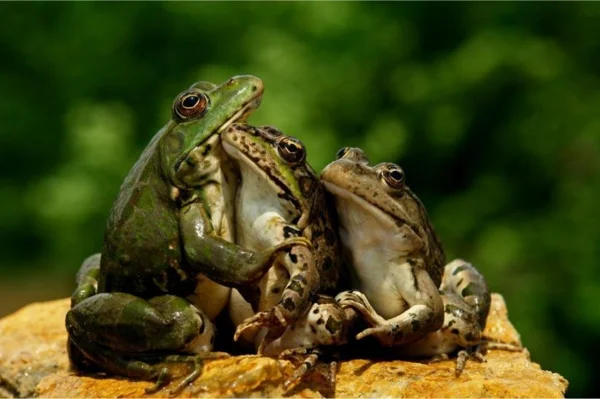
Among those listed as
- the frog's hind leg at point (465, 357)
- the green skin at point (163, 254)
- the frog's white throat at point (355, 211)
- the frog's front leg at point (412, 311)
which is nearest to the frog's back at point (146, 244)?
the green skin at point (163, 254)

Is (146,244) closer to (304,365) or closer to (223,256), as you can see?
(223,256)

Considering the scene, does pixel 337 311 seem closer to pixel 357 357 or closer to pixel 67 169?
pixel 357 357

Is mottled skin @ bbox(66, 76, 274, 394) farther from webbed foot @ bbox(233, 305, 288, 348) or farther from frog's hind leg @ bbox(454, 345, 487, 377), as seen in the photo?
frog's hind leg @ bbox(454, 345, 487, 377)

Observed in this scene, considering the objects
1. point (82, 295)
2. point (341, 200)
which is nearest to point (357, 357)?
point (341, 200)

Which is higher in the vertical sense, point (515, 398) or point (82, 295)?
point (82, 295)

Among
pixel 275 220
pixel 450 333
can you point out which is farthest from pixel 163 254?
pixel 450 333

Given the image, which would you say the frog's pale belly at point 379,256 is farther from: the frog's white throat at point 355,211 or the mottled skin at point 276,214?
the mottled skin at point 276,214
